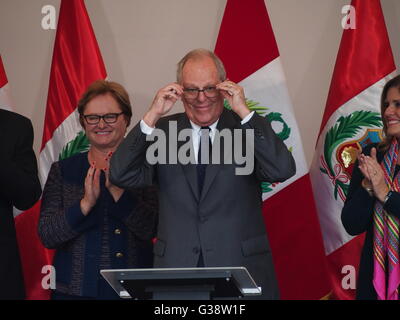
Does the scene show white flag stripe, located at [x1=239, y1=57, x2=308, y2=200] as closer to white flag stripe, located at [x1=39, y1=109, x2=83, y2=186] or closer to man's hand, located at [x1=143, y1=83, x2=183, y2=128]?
white flag stripe, located at [x1=39, y1=109, x2=83, y2=186]

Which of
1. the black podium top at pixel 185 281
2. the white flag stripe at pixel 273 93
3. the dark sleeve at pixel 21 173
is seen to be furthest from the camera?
the white flag stripe at pixel 273 93

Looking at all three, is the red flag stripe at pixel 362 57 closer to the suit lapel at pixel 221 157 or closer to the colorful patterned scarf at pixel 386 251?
the colorful patterned scarf at pixel 386 251

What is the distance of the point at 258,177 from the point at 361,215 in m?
0.51

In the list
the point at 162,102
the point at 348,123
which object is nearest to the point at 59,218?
the point at 162,102

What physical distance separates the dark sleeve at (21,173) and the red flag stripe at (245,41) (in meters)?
1.44

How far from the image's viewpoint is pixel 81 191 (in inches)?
145

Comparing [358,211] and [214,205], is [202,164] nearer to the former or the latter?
[214,205]

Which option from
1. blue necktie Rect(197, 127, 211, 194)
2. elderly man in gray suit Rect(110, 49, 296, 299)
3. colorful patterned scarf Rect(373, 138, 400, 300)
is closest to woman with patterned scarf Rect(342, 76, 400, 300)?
colorful patterned scarf Rect(373, 138, 400, 300)

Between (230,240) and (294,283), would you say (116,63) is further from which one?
(230,240)

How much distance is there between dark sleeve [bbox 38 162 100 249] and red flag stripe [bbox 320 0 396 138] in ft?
5.45

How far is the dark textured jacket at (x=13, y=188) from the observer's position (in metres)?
3.48

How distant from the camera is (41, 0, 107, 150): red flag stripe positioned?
4.73 meters

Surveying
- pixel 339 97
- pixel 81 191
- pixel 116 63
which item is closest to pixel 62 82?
pixel 116 63

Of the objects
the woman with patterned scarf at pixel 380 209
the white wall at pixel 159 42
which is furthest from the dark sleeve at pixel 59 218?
the white wall at pixel 159 42
